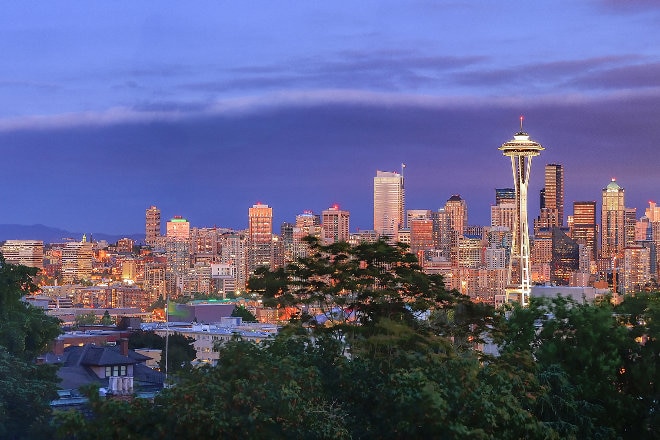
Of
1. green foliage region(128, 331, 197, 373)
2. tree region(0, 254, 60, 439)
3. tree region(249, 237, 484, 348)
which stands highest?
tree region(249, 237, 484, 348)

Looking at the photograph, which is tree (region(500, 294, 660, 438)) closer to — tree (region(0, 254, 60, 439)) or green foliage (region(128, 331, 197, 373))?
tree (region(0, 254, 60, 439))

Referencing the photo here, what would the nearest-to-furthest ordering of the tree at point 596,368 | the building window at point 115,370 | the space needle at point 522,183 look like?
1. the tree at point 596,368
2. the building window at point 115,370
3. the space needle at point 522,183

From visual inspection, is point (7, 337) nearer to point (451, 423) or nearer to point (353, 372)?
point (353, 372)

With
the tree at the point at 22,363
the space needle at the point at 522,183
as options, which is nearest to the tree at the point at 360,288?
the tree at the point at 22,363

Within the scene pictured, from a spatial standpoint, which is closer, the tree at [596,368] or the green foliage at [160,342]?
the tree at [596,368]

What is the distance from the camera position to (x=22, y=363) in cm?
2798

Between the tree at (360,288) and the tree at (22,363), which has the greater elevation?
the tree at (360,288)

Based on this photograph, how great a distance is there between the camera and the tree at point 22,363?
26812mm

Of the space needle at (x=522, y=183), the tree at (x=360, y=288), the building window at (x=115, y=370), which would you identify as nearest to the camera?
the tree at (x=360, y=288)

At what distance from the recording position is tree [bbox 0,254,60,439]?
26812mm

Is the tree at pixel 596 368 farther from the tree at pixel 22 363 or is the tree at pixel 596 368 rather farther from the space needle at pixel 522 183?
the space needle at pixel 522 183

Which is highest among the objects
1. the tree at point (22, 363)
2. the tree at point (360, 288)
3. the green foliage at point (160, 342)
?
the tree at point (360, 288)

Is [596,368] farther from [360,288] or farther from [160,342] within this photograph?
[160,342]

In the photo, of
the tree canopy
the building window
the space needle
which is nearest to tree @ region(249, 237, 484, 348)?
the tree canopy
